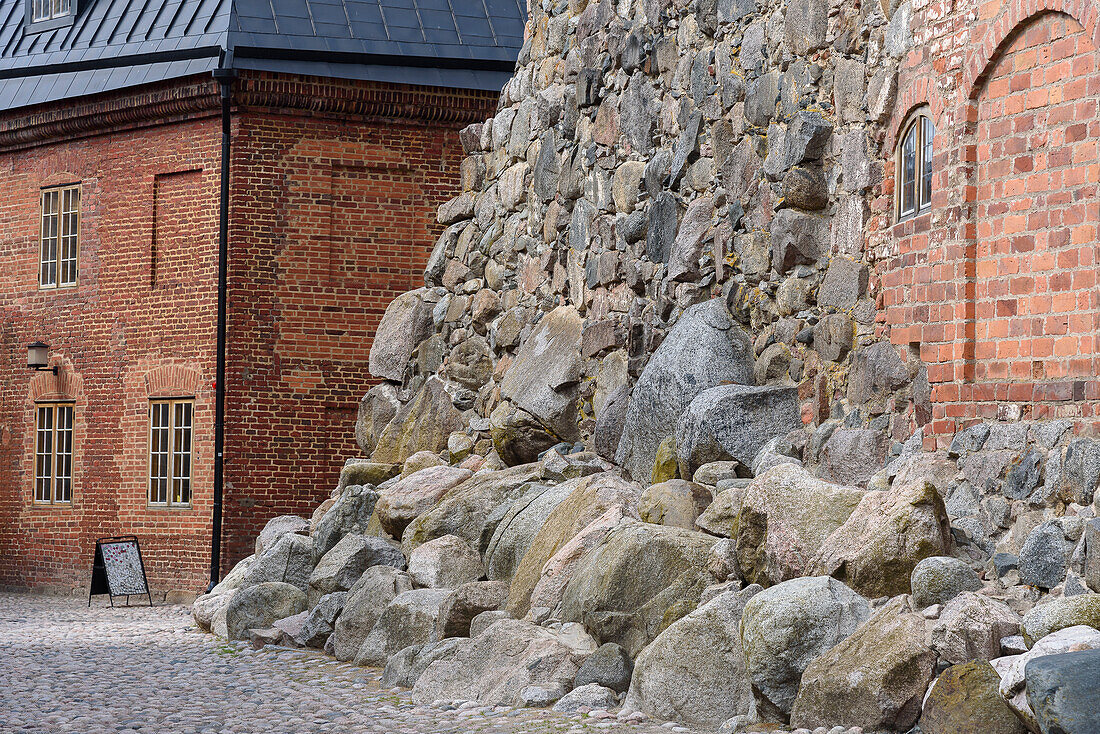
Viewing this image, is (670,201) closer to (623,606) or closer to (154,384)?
(623,606)

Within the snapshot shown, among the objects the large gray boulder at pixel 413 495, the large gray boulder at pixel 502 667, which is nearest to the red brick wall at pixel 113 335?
the large gray boulder at pixel 413 495

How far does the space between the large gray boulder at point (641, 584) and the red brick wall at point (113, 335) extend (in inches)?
375

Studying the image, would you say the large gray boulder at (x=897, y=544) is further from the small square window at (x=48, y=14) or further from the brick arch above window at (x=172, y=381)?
the small square window at (x=48, y=14)

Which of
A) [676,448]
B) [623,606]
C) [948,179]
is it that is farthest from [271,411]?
[948,179]

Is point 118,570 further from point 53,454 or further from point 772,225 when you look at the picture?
point 772,225

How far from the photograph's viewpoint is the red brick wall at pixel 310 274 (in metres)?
17.1

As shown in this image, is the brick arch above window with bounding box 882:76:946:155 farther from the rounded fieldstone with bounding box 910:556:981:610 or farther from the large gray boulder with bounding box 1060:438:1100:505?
the rounded fieldstone with bounding box 910:556:981:610

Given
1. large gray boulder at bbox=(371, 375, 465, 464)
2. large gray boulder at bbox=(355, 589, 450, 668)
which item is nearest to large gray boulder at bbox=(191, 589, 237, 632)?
large gray boulder at bbox=(371, 375, 465, 464)

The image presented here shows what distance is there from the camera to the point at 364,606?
10.7 meters

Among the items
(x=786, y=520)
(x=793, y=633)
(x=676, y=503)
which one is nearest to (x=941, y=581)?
(x=793, y=633)

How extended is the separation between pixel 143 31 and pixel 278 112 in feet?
8.87

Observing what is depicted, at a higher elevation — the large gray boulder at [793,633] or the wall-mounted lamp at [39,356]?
the wall-mounted lamp at [39,356]

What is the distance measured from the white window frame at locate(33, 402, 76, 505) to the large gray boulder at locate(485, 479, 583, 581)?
10022mm

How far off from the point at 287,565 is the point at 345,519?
2.20 feet
